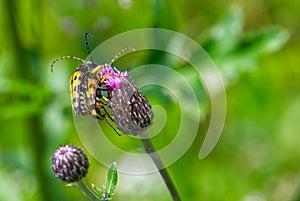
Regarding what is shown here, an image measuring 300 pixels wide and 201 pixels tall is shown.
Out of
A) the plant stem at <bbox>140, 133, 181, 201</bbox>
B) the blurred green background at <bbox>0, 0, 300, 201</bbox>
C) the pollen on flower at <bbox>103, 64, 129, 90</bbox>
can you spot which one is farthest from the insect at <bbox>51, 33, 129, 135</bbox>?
the blurred green background at <bbox>0, 0, 300, 201</bbox>

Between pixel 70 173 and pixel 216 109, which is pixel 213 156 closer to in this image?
pixel 216 109

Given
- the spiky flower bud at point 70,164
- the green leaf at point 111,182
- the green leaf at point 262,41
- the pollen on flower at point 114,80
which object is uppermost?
the green leaf at point 262,41

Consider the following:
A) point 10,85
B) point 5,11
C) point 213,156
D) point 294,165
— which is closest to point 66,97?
point 10,85

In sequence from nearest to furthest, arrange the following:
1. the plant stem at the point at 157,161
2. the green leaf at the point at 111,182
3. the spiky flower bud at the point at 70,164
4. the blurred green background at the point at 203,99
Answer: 1. the green leaf at the point at 111,182
2. the plant stem at the point at 157,161
3. the spiky flower bud at the point at 70,164
4. the blurred green background at the point at 203,99

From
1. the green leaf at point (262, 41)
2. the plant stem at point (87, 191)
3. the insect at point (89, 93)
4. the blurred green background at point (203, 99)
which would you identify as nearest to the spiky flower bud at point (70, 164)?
the plant stem at point (87, 191)

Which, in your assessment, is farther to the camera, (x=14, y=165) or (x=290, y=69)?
(x=290, y=69)

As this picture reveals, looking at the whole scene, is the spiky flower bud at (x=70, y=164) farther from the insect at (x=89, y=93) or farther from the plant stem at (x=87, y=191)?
the insect at (x=89, y=93)
